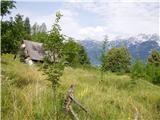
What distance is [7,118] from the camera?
16.0ft

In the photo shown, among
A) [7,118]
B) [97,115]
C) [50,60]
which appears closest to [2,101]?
[7,118]

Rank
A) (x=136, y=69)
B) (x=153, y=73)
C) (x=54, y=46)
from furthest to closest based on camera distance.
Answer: (x=153, y=73) < (x=136, y=69) < (x=54, y=46)

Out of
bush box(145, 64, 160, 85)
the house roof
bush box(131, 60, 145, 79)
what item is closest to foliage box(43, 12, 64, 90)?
bush box(131, 60, 145, 79)

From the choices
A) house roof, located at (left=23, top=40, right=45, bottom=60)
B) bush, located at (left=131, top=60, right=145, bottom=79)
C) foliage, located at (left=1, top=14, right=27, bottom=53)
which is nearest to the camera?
bush, located at (left=131, top=60, right=145, bottom=79)

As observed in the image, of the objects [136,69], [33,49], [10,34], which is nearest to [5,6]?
[10,34]

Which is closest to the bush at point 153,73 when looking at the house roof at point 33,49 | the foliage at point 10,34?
the foliage at point 10,34

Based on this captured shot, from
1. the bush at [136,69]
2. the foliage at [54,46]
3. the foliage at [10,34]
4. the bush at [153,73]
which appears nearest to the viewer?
the foliage at [54,46]

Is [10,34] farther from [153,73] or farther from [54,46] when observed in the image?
[54,46]

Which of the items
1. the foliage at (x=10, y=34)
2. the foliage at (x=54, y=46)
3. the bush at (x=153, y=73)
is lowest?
the bush at (x=153, y=73)

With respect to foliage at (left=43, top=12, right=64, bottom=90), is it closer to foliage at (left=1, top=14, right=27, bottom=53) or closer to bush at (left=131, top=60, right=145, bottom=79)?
bush at (left=131, top=60, right=145, bottom=79)

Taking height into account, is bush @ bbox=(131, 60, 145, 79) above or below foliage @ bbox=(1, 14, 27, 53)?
below

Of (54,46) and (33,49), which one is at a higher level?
(33,49)

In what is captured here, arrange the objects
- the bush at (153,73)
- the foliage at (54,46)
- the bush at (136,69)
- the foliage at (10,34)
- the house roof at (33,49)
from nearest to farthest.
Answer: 1. the foliage at (54,46)
2. the bush at (136,69)
3. the bush at (153,73)
4. the foliage at (10,34)
5. the house roof at (33,49)

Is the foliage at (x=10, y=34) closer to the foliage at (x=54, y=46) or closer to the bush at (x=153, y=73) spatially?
the bush at (x=153, y=73)
